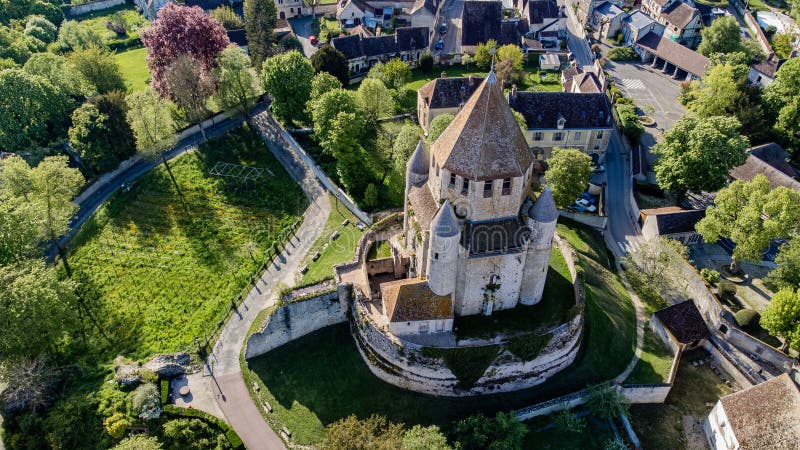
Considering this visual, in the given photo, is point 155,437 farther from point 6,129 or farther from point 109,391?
point 6,129

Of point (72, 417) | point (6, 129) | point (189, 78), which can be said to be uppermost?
point (189, 78)

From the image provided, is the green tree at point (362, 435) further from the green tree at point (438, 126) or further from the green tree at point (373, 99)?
the green tree at point (373, 99)

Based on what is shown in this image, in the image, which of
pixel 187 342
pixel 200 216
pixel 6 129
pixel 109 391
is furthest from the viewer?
pixel 6 129

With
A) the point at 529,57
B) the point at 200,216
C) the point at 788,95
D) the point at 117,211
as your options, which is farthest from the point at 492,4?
the point at 117,211

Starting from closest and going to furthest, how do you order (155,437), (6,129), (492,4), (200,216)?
(155,437) → (200,216) → (6,129) → (492,4)

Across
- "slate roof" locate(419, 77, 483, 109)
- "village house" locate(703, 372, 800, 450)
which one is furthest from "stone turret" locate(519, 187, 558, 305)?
"slate roof" locate(419, 77, 483, 109)

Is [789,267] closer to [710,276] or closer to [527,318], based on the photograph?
[710,276]

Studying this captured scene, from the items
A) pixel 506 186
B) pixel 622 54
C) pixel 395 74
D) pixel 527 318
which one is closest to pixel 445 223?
pixel 506 186
